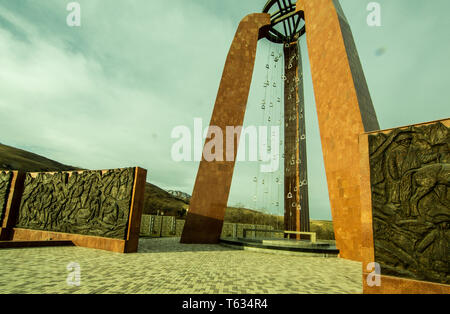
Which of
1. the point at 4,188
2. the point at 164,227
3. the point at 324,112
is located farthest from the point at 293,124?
the point at 4,188

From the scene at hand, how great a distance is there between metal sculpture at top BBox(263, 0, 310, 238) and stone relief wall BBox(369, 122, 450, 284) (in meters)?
12.6

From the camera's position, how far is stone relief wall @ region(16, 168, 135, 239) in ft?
32.7

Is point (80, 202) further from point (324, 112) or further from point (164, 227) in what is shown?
point (324, 112)

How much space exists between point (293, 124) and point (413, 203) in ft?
49.1

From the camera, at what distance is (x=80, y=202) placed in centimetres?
1118

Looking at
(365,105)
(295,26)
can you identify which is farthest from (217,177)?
(295,26)

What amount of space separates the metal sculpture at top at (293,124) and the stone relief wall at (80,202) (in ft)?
39.7

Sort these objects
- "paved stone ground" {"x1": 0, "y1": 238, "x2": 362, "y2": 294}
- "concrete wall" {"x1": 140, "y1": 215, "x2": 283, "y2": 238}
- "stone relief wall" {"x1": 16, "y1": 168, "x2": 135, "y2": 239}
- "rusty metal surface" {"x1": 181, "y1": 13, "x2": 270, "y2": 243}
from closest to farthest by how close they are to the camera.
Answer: "paved stone ground" {"x1": 0, "y1": 238, "x2": 362, "y2": 294} < "stone relief wall" {"x1": 16, "y1": 168, "x2": 135, "y2": 239} < "rusty metal surface" {"x1": 181, "y1": 13, "x2": 270, "y2": 243} < "concrete wall" {"x1": 140, "y1": 215, "x2": 283, "y2": 238}

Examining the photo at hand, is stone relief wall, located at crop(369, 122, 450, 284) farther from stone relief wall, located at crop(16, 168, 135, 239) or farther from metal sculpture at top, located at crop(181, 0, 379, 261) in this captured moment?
stone relief wall, located at crop(16, 168, 135, 239)

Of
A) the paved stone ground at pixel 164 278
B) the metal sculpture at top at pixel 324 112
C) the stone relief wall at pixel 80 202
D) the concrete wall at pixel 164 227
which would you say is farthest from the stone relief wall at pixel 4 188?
the metal sculpture at top at pixel 324 112

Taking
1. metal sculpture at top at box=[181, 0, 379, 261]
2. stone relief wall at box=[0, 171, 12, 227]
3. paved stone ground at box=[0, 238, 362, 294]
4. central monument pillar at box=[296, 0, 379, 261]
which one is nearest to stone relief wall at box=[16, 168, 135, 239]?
stone relief wall at box=[0, 171, 12, 227]

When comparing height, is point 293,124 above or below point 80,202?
above

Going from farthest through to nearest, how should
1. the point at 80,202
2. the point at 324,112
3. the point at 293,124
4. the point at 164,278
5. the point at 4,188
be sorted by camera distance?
the point at 293,124 < the point at 4,188 < the point at 324,112 < the point at 80,202 < the point at 164,278

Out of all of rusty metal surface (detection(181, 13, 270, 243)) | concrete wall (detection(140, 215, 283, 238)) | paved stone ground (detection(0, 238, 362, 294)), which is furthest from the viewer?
concrete wall (detection(140, 215, 283, 238))
